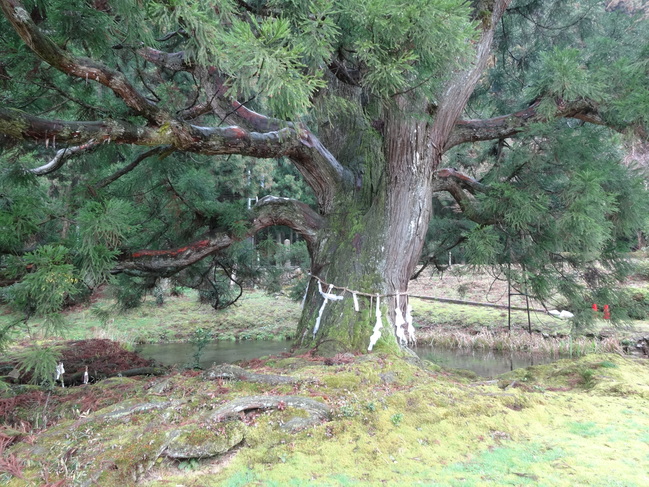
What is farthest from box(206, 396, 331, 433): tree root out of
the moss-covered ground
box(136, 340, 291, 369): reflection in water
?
box(136, 340, 291, 369): reflection in water

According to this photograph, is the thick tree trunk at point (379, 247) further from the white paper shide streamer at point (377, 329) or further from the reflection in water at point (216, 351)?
the reflection in water at point (216, 351)

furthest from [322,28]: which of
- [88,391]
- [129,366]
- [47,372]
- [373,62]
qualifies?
Answer: [129,366]

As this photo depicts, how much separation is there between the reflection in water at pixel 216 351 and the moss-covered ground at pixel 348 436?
5771mm

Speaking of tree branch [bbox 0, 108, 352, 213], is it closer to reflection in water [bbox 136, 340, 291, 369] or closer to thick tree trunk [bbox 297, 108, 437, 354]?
thick tree trunk [bbox 297, 108, 437, 354]

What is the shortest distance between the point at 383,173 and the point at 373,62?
6.69ft

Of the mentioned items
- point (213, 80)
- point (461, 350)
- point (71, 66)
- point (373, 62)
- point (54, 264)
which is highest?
point (213, 80)

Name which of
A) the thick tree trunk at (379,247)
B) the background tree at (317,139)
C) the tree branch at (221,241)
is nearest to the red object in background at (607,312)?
the background tree at (317,139)

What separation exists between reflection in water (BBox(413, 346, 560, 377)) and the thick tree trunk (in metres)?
3.57

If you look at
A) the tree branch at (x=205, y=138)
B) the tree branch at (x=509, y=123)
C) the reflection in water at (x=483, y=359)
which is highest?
the tree branch at (x=509, y=123)

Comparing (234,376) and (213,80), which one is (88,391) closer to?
(234,376)

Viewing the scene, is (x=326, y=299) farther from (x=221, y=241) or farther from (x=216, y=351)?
(x=216, y=351)

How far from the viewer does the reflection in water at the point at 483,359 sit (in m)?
7.97

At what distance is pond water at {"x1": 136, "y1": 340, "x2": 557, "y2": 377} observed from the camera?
8.20 meters

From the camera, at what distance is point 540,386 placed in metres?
4.19
